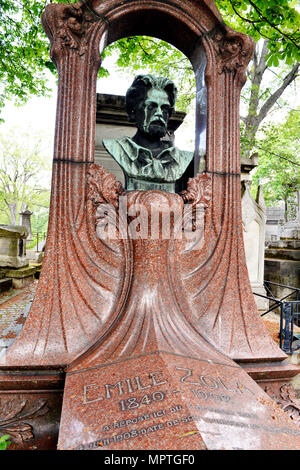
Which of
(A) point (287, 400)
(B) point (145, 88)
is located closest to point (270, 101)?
(B) point (145, 88)

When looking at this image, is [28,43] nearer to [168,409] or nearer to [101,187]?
[101,187]

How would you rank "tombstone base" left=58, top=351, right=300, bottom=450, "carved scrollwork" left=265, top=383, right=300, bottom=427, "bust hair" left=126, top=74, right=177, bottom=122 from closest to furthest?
"tombstone base" left=58, top=351, right=300, bottom=450 < "carved scrollwork" left=265, top=383, right=300, bottom=427 < "bust hair" left=126, top=74, right=177, bottom=122

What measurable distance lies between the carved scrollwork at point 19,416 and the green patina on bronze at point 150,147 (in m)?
2.22

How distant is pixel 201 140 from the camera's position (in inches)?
138

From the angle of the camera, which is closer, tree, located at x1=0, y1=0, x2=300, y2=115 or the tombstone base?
the tombstone base

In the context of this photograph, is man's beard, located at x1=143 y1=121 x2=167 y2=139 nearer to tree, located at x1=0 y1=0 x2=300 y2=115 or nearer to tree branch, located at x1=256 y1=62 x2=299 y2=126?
tree, located at x1=0 y1=0 x2=300 y2=115

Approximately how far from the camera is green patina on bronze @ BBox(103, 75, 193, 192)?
10.7 feet

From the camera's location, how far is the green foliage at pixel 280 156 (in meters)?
13.3

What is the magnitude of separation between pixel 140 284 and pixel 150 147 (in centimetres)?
166

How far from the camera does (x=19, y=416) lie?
7.75 ft

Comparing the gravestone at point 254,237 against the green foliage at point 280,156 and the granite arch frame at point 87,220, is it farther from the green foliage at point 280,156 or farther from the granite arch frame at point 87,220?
the green foliage at point 280,156

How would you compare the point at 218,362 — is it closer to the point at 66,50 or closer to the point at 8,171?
the point at 66,50

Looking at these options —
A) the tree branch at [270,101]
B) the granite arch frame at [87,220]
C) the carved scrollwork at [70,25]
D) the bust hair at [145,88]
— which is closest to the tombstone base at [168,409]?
the granite arch frame at [87,220]

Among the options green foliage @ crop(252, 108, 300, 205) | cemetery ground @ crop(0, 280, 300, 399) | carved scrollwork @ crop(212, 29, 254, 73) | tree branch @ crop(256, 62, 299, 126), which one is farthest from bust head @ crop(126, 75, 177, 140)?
tree branch @ crop(256, 62, 299, 126)
